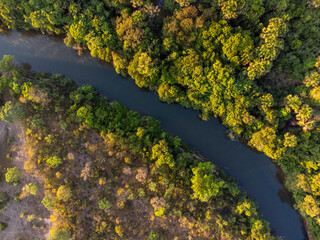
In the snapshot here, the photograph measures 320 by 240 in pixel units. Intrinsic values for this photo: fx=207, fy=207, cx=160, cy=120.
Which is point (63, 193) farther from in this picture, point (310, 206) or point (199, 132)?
point (310, 206)

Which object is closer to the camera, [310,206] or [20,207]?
[310,206]

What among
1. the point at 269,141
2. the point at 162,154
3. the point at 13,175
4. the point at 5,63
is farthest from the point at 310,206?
the point at 5,63

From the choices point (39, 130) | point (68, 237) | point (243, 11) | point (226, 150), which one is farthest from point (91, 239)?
point (243, 11)

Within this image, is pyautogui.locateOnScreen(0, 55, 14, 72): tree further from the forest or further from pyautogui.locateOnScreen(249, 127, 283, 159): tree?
pyautogui.locateOnScreen(249, 127, 283, 159): tree

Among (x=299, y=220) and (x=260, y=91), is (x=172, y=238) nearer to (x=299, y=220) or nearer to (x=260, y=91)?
(x=299, y=220)

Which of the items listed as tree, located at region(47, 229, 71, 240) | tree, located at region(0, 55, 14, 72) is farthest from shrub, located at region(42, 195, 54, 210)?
tree, located at region(0, 55, 14, 72)

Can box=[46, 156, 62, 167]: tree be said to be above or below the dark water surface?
below
